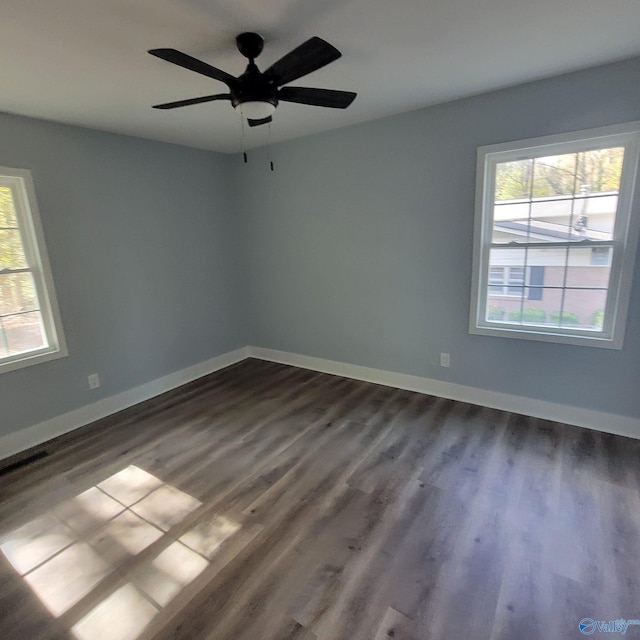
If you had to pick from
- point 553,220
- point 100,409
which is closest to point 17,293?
point 100,409

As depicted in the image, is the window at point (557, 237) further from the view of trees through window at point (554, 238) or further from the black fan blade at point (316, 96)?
the black fan blade at point (316, 96)

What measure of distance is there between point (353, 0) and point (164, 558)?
2.75 metres

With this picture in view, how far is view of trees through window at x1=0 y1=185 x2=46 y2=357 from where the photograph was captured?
2686 mm

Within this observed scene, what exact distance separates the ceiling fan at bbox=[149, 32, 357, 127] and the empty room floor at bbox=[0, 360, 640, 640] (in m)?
2.21

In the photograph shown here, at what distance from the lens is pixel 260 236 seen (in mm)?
4289

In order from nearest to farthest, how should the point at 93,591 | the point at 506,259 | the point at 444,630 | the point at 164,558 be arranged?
the point at 444,630, the point at 93,591, the point at 164,558, the point at 506,259

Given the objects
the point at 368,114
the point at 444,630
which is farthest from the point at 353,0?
the point at 444,630

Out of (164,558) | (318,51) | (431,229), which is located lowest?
(164,558)

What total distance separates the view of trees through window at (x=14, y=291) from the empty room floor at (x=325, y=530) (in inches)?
34.1

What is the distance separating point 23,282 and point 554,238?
13.4 feet

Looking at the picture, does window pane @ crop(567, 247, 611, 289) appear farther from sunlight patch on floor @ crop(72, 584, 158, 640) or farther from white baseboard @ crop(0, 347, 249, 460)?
white baseboard @ crop(0, 347, 249, 460)

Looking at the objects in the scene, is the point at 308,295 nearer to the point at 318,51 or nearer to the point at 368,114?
the point at 368,114

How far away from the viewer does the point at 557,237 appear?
2705mm

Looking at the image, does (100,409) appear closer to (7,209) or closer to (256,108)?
(7,209)
